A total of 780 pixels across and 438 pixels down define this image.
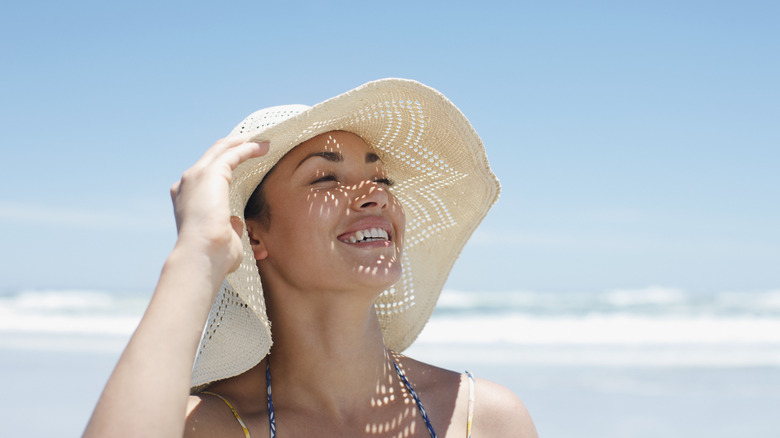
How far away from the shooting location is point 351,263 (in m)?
2.37

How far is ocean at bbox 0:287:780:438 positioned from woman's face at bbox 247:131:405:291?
387cm

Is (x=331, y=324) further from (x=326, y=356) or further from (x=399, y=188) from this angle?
(x=399, y=188)

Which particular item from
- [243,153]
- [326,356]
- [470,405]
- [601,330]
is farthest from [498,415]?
[601,330]

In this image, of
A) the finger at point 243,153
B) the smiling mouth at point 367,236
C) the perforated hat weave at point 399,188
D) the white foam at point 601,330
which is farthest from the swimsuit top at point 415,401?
the white foam at point 601,330

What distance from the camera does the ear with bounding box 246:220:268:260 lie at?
256 centimetres

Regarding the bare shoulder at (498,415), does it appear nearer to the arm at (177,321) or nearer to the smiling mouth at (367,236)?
the smiling mouth at (367,236)

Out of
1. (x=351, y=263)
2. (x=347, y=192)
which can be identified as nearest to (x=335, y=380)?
(x=351, y=263)

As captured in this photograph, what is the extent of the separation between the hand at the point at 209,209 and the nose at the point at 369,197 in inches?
19.7

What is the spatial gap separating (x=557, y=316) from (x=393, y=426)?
50.2 feet

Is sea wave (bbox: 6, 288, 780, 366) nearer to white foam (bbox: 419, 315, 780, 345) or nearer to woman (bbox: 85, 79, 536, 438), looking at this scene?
white foam (bbox: 419, 315, 780, 345)

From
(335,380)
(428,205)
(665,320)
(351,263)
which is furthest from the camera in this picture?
(665,320)

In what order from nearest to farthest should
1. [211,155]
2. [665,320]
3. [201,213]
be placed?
[201,213], [211,155], [665,320]

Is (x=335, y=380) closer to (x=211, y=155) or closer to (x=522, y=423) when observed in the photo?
(x=522, y=423)

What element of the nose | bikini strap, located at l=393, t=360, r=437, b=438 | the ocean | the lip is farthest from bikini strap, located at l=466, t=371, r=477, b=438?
the ocean
